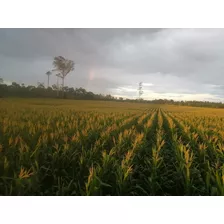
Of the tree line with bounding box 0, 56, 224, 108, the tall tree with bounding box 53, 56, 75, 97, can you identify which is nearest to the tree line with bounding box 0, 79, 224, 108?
the tree line with bounding box 0, 56, 224, 108

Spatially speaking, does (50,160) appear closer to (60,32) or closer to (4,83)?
(4,83)

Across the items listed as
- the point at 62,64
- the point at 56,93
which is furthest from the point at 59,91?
the point at 62,64

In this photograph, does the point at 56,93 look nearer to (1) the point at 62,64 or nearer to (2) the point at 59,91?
(2) the point at 59,91

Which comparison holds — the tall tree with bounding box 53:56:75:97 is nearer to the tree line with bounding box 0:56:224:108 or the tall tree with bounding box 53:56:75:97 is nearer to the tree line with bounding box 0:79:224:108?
the tree line with bounding box 0:56:224:108

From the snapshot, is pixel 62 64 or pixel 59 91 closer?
pixel 62 64

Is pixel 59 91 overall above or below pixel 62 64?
below

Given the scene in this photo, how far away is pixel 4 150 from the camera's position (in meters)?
2.79

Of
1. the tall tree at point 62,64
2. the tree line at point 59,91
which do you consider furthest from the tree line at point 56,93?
the tall tree at point 62,64
